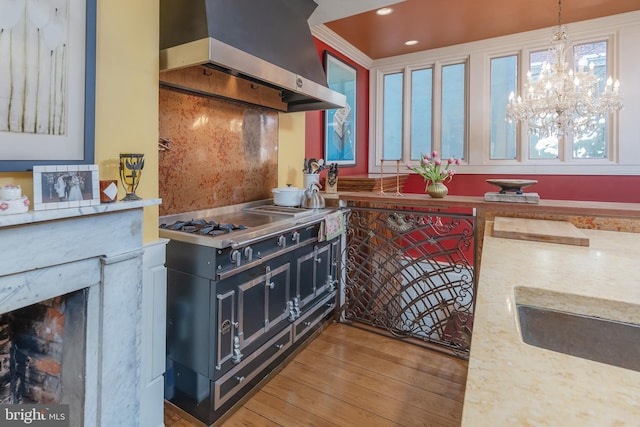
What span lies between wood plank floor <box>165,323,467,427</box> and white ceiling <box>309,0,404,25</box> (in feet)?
8.63

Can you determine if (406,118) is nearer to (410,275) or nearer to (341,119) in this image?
(341,119)

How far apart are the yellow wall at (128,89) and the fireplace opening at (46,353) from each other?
46 centimetres

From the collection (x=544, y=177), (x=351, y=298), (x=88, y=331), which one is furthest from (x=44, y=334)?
(x=544, y=177)

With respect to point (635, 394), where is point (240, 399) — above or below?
below

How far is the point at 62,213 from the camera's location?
3.93ft

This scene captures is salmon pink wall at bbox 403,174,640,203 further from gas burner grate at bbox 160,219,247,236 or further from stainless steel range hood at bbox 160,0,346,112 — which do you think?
gas burner grate at bbox 160,219,247,236

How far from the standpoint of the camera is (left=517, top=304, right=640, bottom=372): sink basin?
0.93 m

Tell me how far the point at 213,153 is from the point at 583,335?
222 cm

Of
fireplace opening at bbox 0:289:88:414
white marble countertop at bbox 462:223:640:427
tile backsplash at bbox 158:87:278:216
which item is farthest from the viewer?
tile backsplash at bbox 158:87:278:216

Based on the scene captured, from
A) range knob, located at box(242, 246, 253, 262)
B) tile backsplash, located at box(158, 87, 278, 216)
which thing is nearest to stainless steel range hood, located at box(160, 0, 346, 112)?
tile backsplash, located at box(158, 87, 278, 216)

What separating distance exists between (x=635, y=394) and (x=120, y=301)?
164cm

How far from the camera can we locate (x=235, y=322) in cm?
188

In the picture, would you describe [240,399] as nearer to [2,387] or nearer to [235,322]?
[235,322]

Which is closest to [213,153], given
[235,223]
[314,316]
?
[235,223]
